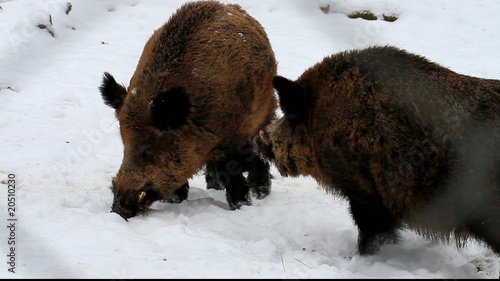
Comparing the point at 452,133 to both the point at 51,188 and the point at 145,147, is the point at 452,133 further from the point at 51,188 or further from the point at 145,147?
the point at 51,188

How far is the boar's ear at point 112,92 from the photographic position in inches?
283

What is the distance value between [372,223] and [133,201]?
8.74 feet

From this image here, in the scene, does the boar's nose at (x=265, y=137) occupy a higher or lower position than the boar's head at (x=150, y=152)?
higher

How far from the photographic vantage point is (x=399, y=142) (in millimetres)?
5102

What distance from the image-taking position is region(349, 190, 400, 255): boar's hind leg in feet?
17.8

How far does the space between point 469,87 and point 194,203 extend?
11.3 feet

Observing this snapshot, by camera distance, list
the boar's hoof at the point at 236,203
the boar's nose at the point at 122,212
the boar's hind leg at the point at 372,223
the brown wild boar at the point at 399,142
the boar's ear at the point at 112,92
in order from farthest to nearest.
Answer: the boar's hoof at the point at 236,203, the boar's ear at the point at 112,92, the boar's nose at the point at 122,212, the boar's hind leg at the point at 372,223, the brown wild boar at the point at 399,142

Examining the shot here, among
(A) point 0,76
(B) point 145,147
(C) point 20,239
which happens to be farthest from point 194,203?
(A) point 0,76

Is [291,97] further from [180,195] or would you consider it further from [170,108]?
[180,195]

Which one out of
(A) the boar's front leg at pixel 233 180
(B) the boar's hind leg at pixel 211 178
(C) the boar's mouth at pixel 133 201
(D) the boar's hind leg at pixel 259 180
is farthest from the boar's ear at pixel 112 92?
(D) the boar's hind leg at pixel 259 180

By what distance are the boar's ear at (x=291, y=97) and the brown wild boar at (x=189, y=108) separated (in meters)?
1.17

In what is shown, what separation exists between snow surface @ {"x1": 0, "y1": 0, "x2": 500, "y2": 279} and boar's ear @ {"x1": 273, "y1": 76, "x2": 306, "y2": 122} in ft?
4.10

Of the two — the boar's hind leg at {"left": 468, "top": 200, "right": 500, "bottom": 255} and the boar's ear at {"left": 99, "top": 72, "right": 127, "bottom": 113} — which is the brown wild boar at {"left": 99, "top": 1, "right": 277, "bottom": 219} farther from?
the boar's hind leg at {"left": 468, "top": 200, "right": 500, "bottom": 255}

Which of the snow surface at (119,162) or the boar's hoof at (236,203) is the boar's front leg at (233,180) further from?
the snow surface at (119,162)
